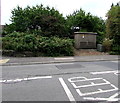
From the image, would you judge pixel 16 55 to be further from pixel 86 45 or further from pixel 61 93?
pixel 61 93

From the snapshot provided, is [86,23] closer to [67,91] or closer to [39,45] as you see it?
[39,45]

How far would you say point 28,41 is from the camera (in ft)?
46.9

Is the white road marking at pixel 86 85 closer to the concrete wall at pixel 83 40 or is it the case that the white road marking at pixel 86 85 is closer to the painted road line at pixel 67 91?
the painted road line at pixel 67 91

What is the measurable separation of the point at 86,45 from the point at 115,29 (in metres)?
3.38

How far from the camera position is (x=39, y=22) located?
18422 millimetres

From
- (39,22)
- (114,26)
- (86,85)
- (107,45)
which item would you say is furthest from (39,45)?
(86,85)

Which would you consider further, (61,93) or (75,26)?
(75,26)

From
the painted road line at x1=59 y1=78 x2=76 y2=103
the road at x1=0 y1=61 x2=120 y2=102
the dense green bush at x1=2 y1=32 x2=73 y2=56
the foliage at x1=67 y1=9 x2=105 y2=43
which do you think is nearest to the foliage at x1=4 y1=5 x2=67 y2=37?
the foliage at x1=67 y1=9 x2=105 y2=43

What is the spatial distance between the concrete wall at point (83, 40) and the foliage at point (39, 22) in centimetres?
257

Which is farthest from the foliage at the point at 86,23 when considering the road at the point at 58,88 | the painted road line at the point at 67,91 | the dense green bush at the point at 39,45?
the painted road line at the point at 67,91

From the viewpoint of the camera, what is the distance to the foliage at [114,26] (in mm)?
15781

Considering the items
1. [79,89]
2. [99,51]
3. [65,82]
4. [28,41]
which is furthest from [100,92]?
[99,51]

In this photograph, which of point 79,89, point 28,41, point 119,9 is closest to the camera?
point 79,89

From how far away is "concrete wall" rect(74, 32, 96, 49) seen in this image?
1683 centimetres
